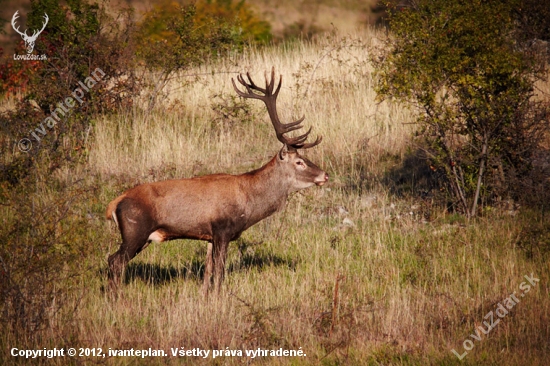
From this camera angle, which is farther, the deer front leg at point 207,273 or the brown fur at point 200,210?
the deer front leg at point 207,273

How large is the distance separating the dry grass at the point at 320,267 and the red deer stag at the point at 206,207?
21.5 inches

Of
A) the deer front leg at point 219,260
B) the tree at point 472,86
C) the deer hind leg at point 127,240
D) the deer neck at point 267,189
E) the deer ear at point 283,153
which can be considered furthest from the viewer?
the tree at point 472,86

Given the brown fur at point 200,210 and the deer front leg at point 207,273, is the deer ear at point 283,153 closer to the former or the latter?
the brown fur at point 200,210

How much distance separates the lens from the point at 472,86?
11820 millimetres

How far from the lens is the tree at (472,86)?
11.4 metres

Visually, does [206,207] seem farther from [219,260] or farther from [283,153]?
[283,153]

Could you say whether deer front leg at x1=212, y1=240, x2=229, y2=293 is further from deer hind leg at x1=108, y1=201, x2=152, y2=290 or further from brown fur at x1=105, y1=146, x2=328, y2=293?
deer hind leg at x1=108, y1=201, x2=152, y2=290

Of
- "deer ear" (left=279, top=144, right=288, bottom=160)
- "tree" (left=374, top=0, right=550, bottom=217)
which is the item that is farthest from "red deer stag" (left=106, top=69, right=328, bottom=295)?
"tree" (left=374, top=0, right=550, bottom=217)

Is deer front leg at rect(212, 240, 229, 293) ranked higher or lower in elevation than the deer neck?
lower

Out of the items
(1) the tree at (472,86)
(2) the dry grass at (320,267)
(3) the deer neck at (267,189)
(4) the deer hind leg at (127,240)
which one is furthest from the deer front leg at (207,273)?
(1) the tree at (472,86)

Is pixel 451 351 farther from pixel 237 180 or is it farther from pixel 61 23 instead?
pixel 61 23

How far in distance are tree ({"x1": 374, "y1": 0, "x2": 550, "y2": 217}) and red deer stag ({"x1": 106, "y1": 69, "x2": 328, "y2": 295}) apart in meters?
2.71

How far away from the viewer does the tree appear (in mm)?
11406

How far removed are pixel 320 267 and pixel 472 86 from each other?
404 cm
